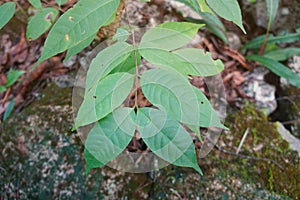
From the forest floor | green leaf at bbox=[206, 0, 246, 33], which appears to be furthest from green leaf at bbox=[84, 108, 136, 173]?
the forest floor

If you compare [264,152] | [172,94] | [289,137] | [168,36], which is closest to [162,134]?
[172,94]

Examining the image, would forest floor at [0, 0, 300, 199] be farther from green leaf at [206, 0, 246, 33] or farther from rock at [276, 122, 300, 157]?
green leaf at [206, 0, 246, 33]

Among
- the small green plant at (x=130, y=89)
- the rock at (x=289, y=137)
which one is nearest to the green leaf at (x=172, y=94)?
the small green plant at (x=130, y=89)

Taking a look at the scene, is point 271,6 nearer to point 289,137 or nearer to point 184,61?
point 289,137

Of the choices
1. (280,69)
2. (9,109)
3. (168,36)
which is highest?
(168,36)

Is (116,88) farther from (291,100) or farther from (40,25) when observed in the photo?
(291,100)

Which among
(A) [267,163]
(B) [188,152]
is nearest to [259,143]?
(A) [267,163]

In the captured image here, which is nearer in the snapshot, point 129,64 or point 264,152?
point 129,64
